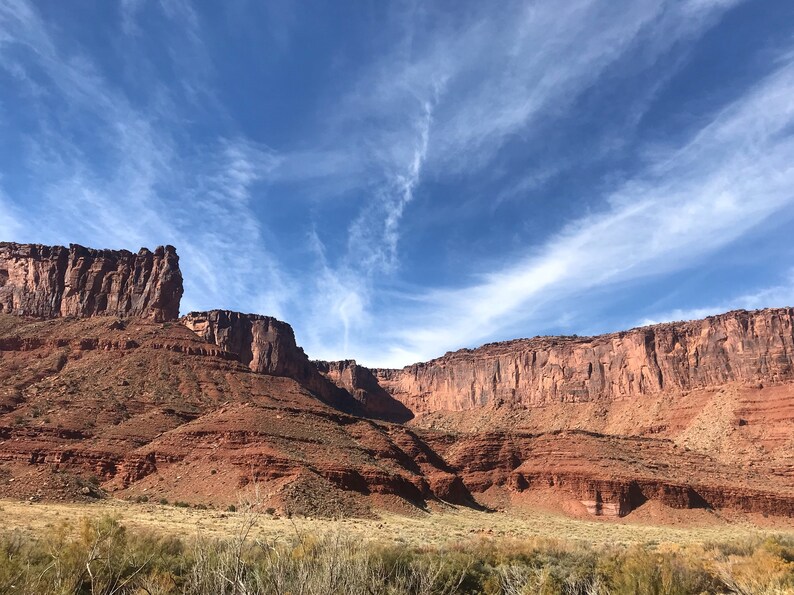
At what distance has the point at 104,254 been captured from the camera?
97.0 meters

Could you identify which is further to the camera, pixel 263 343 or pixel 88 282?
pixel 263 343

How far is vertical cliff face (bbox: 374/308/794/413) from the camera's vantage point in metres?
98.7

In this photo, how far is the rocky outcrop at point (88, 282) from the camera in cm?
9006

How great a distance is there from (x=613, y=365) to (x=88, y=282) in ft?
324

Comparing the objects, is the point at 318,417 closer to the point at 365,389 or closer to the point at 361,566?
the point at 361,566

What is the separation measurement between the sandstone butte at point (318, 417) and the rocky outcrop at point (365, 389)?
1570 cm

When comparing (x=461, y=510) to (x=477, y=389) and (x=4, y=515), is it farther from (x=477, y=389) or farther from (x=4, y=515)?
Answer: (x=477, y=389)

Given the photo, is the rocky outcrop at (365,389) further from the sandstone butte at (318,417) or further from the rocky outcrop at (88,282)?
the rocky outcrop at (88,282)

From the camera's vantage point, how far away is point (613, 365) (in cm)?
11788

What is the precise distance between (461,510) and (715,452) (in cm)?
4648

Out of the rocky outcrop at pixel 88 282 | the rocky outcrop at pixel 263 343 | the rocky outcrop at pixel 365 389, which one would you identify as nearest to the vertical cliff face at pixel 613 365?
the rocky outcrop at pixel 365 389

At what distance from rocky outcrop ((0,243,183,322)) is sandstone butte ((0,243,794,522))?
0.88 feet

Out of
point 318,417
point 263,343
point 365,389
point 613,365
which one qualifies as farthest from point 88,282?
point 613,365

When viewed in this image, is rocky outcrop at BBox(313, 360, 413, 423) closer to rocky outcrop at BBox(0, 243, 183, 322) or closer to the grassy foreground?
rocky outcrop at BBox(0, 243, 183, 322)
